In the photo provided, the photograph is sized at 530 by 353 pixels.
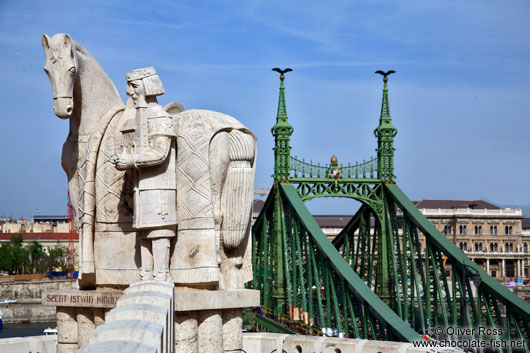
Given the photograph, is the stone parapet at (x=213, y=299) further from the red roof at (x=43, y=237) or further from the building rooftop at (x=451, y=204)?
the red roof at (x=43, y=237)

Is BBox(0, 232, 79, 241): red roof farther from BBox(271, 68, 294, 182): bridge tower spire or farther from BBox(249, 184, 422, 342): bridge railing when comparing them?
BBox(271, 68, 294, 182): bridge tower spire

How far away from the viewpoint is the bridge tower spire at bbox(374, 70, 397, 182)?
25.0m

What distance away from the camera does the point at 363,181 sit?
979 inches

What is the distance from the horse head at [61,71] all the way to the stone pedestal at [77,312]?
6.50 ft

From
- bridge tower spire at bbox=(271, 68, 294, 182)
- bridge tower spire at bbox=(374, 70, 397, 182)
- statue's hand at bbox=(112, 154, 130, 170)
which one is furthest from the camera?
bridge tower spire at bbox=(374, 70, 397, 182)

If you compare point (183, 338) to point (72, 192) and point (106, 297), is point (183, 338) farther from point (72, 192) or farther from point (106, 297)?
point (72, 192)

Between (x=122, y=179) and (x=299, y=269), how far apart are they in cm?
1546

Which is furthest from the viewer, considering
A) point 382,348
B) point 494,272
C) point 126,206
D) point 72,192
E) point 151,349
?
point 494,272

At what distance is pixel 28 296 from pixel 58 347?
51.6 meters

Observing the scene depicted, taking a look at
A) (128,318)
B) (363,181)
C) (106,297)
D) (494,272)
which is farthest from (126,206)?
(494,272)

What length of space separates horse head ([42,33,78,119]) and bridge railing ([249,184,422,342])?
12.2 metres

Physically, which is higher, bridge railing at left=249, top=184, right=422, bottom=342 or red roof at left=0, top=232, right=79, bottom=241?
red roof at left=0, top=232, right=79, bottom=241

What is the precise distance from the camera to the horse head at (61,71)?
355 inches

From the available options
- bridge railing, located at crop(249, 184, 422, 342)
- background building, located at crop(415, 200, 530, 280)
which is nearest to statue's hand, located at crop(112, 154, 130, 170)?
bridge railing, located at crop(249, 184, 422, 342)
